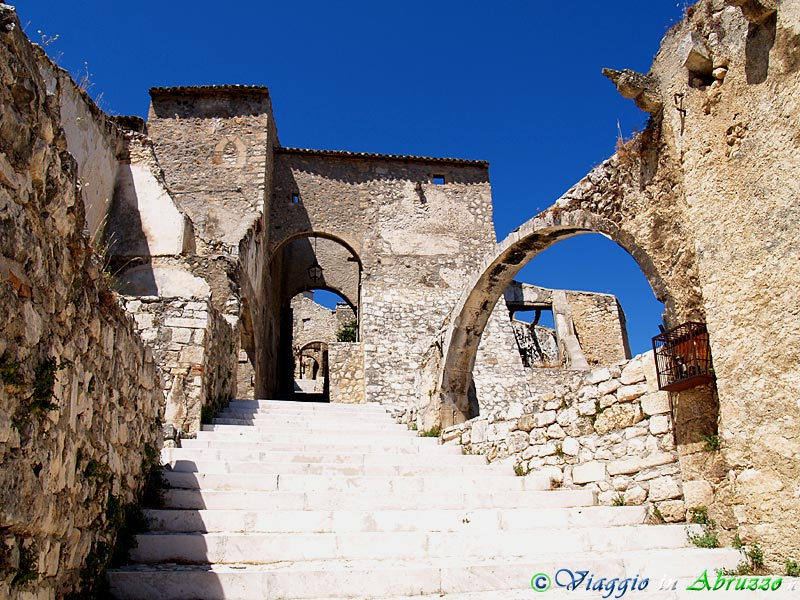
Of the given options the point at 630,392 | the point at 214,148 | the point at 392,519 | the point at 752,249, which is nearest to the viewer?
the point at 752,249

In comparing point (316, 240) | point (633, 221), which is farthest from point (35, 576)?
point (316, 240)

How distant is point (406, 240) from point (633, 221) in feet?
39.6

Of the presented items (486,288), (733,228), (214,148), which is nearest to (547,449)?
A: (733,228)

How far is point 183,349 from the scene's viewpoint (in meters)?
7.41

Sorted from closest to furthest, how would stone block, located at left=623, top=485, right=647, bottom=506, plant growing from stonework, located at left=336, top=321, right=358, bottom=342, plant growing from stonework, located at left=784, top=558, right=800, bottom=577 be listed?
plant growing from stonework, located at left=784, top=558, right=800, bottom=577 < stone block, located at left=623, top=485, right=647, bottom=506 < plant growing from stonework, located at left=336, top=321, right=358, bottom=342

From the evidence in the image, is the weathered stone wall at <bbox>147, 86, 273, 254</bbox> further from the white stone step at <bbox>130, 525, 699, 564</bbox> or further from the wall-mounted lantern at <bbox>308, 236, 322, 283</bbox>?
the white stone step at <bbox>130, 525, 699, 564</bbox>

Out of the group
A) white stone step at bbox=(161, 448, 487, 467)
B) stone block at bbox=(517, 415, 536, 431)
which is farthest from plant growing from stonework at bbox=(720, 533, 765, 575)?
white stone step at bbox=(161, 448, 487, 467)

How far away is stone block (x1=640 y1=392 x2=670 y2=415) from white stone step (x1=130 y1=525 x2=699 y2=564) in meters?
0.91

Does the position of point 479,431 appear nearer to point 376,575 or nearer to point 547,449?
point 547,449

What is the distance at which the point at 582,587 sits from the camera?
3.74 metres

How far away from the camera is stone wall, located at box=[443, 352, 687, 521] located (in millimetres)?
4965

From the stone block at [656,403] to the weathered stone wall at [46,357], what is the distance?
13.0ft

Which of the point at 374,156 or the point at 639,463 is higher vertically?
the point at 374,156

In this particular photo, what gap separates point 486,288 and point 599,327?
13.6m
